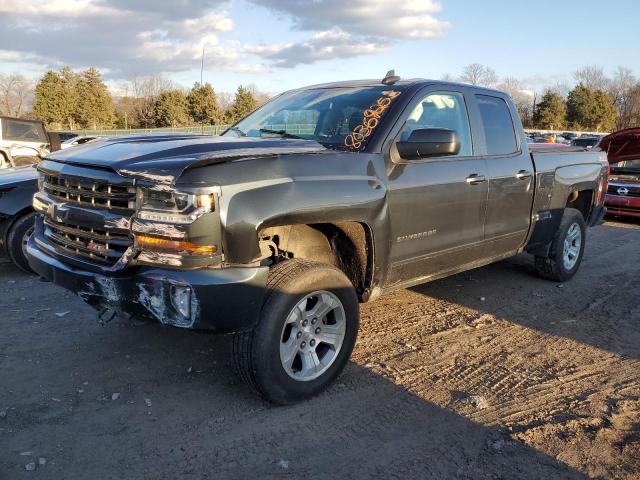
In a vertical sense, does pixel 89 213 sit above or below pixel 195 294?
above

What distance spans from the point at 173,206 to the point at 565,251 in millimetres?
4826

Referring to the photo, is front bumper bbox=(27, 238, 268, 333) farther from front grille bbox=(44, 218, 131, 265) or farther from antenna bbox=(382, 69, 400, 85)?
antenna bbox=(382, 69, 400, 85)

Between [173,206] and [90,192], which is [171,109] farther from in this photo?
[173,206]

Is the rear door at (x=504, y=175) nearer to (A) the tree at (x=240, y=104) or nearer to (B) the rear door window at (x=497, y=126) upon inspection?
(B) the rear door window at (x=497, y=126)

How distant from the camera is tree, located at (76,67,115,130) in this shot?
137 feet

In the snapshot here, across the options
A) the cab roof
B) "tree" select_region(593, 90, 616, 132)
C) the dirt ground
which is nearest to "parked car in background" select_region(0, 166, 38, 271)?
the dirt ground

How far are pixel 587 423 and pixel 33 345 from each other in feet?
12.6

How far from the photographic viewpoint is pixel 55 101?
131ft

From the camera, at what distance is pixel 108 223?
3059mm

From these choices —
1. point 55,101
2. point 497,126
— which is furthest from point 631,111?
point 497,126

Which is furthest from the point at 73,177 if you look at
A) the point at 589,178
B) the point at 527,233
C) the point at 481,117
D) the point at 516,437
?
the point at 589,178

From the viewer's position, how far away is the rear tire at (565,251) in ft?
19.8

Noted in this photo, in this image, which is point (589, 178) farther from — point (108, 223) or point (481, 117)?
point (108, 223)

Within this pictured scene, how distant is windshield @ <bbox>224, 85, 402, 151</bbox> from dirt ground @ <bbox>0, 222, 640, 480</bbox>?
163 cm
